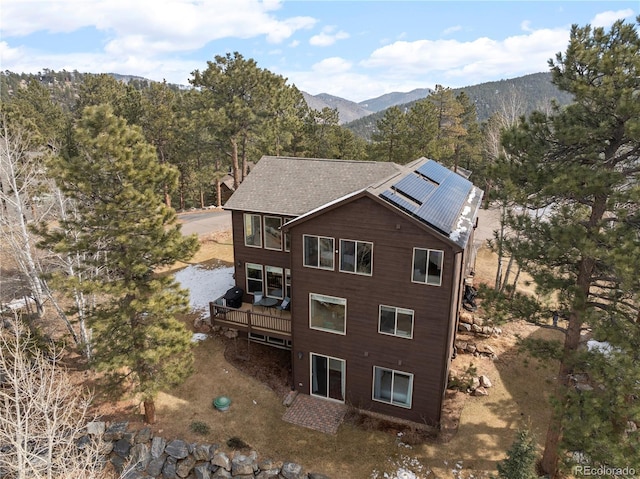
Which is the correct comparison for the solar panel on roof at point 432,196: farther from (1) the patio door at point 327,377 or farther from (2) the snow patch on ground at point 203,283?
(2) the snow patch on ground at point 203,283

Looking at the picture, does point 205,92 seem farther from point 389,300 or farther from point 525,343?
point 525,343

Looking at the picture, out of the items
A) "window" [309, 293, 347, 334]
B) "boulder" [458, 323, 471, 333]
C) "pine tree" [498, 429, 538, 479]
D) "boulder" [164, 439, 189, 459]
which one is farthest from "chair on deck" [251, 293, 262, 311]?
"pine tree" [498, 429, 538, 479]

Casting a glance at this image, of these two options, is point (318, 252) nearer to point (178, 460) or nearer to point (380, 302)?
point (380, 302)

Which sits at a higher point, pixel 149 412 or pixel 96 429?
pixel 149 412

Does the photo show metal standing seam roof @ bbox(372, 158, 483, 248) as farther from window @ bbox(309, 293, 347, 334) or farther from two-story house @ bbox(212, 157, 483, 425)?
window @ bbox(309, 293, 347, 334)

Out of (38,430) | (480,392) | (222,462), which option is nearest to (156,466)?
(222,462)

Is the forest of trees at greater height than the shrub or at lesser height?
greater


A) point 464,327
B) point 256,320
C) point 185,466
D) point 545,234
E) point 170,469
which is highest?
point 545,234
